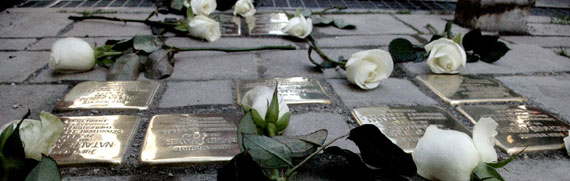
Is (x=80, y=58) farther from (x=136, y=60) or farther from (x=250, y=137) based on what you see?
(x=250, y=137)

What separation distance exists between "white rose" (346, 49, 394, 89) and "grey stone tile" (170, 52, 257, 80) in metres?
0.40

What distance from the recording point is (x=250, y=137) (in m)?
0.69

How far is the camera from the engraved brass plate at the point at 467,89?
1405 mm

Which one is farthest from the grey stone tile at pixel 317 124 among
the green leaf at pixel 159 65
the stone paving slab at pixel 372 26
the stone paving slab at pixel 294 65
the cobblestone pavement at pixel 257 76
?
the stone paving slab at pixel 372 26

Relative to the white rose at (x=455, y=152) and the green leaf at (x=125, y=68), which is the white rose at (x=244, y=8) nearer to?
the green leaf at (x=125, y=68)

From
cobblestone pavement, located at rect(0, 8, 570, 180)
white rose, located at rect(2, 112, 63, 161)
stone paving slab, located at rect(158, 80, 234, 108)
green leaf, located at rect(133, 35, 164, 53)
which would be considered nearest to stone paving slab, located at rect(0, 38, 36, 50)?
cobblestone pavement, located at rect(0, 8, 570, 180)

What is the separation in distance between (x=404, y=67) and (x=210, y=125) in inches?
38.2

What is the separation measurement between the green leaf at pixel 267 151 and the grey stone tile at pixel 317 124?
0.39 metres

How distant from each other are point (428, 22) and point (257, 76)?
154cm

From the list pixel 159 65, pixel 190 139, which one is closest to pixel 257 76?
pixel 159 65

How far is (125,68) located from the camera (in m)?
1.49

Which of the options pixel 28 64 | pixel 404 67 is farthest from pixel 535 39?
pixel 28 64

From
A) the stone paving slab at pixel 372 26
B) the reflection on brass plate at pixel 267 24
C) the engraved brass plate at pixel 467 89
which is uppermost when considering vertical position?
the reflection on brass plate at pixel 267 24

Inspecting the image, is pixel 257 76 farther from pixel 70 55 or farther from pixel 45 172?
pixel 45 172
